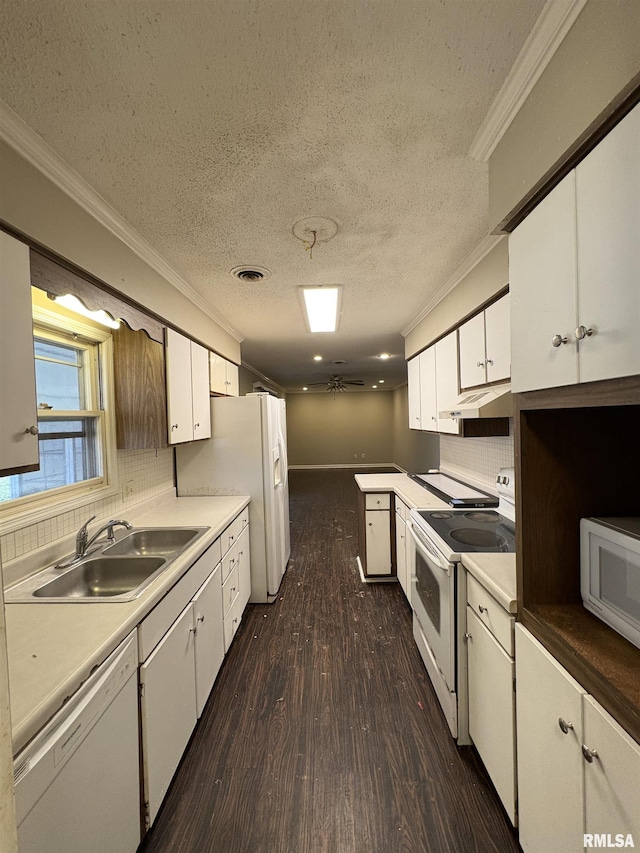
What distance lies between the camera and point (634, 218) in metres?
0.73

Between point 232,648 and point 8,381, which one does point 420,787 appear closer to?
point 232,648

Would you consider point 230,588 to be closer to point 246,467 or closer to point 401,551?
point 246,467

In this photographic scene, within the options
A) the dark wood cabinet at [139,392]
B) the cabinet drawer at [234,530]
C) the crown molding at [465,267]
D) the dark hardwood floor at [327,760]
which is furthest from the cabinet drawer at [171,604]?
the crown molding at [465,267]

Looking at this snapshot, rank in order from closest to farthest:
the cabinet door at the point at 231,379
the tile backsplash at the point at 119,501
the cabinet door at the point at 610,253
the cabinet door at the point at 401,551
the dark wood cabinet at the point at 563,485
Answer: the cabinet door at the point at 610,253, the dark wood cabinet at the point at 563,485, the tile backsplash at the point at 119,501, the cabinet door at the point at 401,551, the cabinet door at the point at 231,379

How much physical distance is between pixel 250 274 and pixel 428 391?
1856 millimetres

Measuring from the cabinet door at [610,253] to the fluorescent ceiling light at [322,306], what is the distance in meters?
1.90

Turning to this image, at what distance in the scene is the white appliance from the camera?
1.67m

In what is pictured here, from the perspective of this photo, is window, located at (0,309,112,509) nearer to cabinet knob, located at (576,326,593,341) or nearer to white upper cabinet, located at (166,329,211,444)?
white upper cabinet, located at (166,329,211,444)

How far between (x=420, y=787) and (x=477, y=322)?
2350 mm

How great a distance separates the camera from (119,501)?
232cm

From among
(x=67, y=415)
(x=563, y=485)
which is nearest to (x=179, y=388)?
(x=67, y=415)

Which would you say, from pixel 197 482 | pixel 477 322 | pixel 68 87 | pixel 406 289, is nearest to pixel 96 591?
pixel 197 482

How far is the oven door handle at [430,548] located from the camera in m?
1.70

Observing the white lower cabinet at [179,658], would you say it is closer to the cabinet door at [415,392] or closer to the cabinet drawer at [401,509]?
the cabinet drawer at [401,509]
